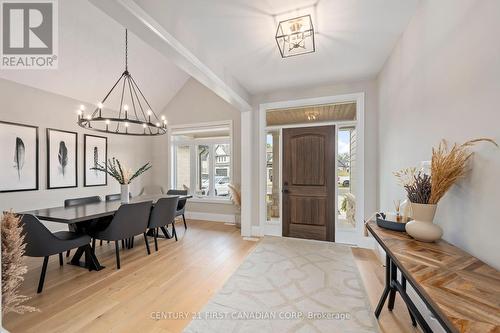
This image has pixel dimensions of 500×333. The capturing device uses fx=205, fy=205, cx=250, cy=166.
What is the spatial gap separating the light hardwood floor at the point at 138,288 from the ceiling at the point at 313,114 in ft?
7.56

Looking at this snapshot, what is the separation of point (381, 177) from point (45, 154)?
5694 millimetres

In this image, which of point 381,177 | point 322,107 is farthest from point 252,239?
point 322,107

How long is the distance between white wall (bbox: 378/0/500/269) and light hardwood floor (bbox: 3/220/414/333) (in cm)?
111

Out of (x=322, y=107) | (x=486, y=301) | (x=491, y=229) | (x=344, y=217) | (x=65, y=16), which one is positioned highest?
(x=65, y=16)

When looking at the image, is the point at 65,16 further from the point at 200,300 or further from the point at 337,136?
the point at 337,136

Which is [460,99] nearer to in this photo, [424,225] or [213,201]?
[424,225]

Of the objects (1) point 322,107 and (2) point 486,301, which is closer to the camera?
(2) point 486,301

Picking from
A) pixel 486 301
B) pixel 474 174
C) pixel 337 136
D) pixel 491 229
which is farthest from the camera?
pixel 337 136

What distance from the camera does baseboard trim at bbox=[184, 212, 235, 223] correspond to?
16.6 feet

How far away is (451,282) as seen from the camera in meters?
0.87

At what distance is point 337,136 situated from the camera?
3643mm

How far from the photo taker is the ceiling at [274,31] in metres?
1.87

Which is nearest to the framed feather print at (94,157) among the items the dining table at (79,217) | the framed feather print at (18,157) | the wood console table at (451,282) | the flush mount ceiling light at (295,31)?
the framed feather print at (18,157)

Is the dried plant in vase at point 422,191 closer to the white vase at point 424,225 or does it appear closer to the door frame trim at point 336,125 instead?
the white vase at point 424,225
